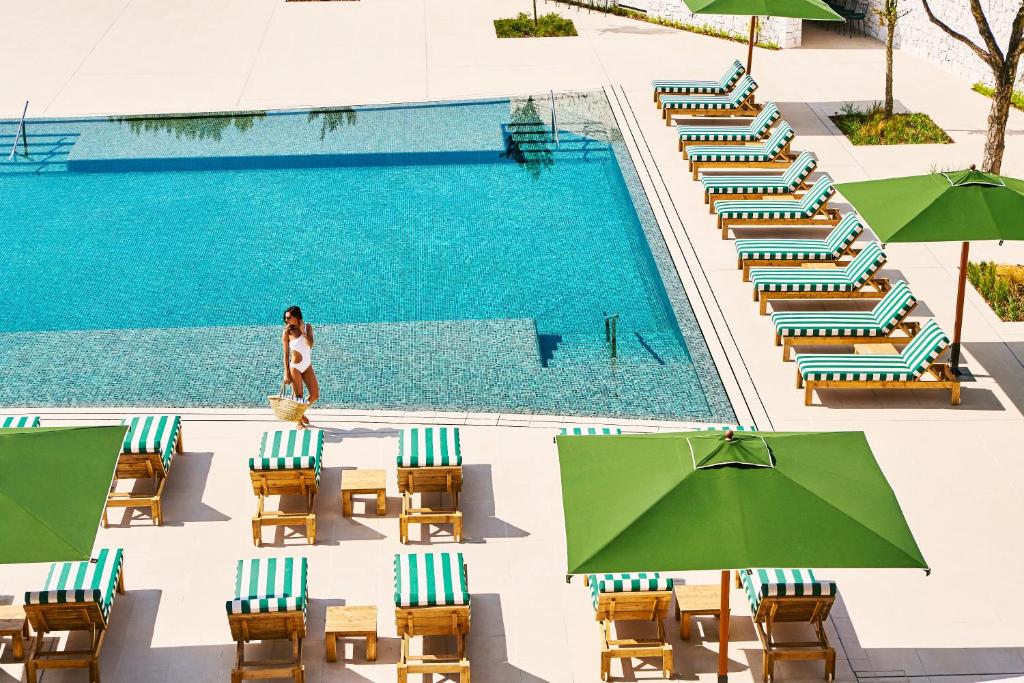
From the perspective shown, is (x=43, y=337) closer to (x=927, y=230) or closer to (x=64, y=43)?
(x=927, y=230)

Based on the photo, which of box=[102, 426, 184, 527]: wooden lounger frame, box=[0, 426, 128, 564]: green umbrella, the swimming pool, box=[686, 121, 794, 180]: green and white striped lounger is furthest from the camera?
box=[686, 121, 794, 180]: green and white striped lounger

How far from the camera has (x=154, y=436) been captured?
1155 centimetres

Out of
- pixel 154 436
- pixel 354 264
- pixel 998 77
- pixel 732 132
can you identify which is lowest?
pixel 154 436

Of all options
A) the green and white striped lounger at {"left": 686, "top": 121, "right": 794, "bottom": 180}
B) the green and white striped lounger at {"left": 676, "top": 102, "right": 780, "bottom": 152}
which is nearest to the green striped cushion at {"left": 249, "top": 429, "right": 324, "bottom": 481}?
the green and white striped lounger at {"left": 686, "top": 121, "right": 794, "bottom": 180}

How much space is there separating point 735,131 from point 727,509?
38.4ft

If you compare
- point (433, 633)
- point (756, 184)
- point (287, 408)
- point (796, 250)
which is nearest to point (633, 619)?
point (433, 633)

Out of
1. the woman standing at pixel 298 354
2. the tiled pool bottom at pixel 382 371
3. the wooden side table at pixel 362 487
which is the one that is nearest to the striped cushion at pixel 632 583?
the wooden side table at pixel 362 487

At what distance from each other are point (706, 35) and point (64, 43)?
1264 cm

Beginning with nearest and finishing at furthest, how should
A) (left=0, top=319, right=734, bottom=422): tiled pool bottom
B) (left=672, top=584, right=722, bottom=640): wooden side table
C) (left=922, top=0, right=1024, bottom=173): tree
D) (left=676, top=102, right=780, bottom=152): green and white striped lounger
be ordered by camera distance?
(left=672, top=584, right=722, bottom=640): wooden side table → (left=0, top=319, right=734, bottom=422): tiled pool bottom → (left=922, top=0, right=1024, bottom=173): tree → (left=676, top=102, right=780, bottom=152): green and white striped lounger

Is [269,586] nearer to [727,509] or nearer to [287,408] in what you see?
[287,408]

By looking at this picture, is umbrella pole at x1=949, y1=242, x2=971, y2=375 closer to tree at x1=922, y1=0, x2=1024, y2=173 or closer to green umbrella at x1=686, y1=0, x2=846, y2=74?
tree at x1=922, y1=0, x2=1024, y2=173

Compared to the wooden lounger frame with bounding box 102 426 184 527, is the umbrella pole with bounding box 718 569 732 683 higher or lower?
lower

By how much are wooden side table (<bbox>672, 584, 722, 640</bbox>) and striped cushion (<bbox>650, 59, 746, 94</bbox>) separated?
12113 mm

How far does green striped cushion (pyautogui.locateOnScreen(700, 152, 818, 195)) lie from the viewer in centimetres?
1720
